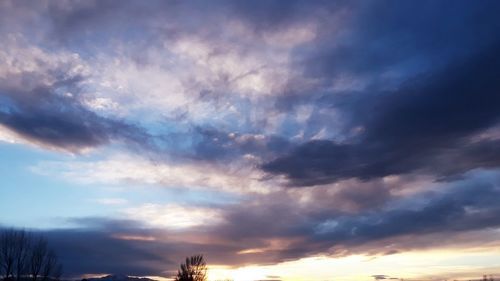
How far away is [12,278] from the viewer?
9606cm

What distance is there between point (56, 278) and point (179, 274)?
35.2 m

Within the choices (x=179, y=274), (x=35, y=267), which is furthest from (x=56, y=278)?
(x=179, y=274)

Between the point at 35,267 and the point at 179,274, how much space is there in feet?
113

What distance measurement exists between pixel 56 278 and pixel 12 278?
35.0ft

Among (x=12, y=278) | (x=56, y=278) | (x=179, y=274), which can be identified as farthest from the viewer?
(x=56, y=278)

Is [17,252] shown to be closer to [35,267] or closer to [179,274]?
[35,267]

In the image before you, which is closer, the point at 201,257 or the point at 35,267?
the point at 201,257

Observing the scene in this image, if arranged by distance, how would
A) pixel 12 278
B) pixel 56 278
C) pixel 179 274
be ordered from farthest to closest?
pixel 56 278, pixel 12 278, pixel 179 274

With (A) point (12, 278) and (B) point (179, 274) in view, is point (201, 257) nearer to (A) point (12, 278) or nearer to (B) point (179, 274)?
(B) point (179, 274)

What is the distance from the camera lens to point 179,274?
3428 inches

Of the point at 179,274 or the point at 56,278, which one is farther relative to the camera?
the point at 56,278

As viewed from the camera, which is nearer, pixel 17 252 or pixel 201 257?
pixel 201 257

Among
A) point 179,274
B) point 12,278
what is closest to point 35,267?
point 12,278

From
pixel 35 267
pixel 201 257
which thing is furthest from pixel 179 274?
pixel 35 267
